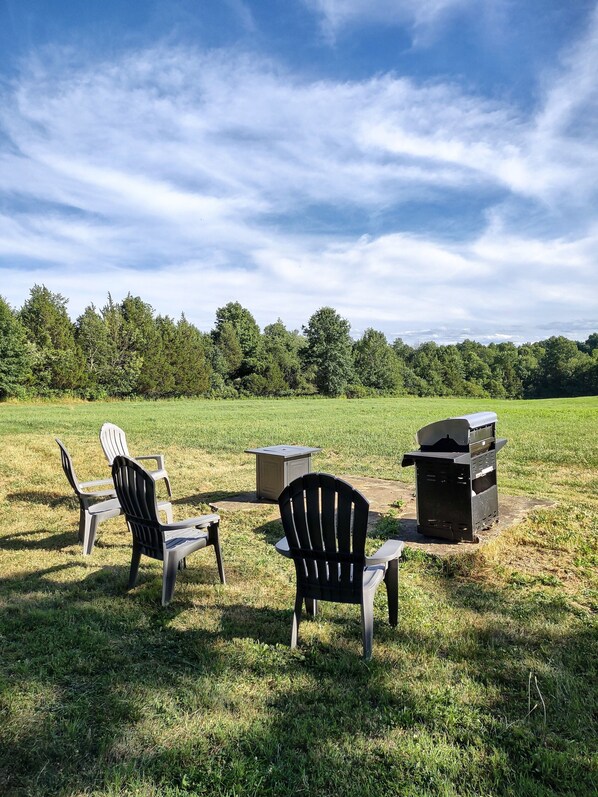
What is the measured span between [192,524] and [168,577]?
410 millimetres

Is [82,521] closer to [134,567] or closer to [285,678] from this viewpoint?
[134,567]

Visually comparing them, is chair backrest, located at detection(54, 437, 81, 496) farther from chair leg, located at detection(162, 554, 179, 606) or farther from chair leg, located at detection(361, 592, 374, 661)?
chair leg, located at detection(361, 592, 374, 661)

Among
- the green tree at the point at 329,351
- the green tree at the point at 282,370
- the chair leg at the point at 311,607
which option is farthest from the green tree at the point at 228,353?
the chair leg at the point at 311,607

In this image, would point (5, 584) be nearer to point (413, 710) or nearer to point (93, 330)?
point (413, 710)

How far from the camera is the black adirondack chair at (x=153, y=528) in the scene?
379 cm

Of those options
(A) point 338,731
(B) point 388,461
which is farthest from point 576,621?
(B) point 388,461

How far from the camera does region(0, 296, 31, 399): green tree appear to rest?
32.8 m

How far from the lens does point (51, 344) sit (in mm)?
37219

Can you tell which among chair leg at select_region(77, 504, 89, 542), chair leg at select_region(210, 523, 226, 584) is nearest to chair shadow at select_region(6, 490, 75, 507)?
chair leg at select_region(77, 504, 89, 542)

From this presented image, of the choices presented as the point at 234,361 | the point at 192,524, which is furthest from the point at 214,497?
the point at 234,361

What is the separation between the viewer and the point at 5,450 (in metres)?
11.4

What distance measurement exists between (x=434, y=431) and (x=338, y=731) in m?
3.37

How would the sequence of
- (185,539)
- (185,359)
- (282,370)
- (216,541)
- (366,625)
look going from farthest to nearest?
(282,370)
(185,359)
(216,541)
(185,539)
(366,625)

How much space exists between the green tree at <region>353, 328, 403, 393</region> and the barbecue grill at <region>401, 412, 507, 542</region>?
190ft
